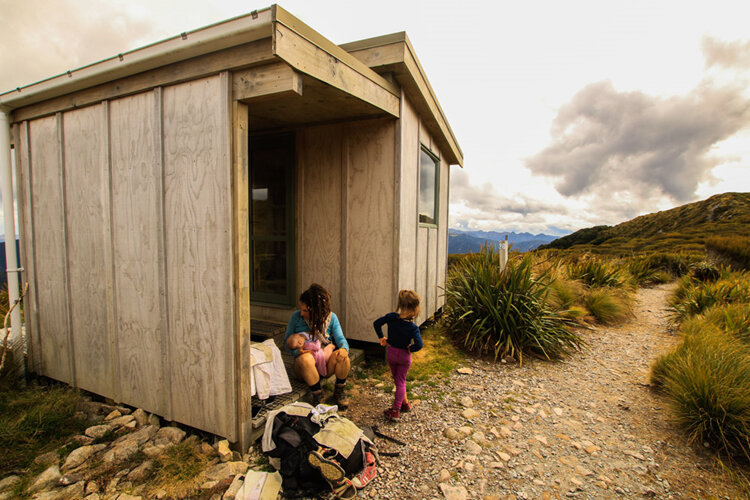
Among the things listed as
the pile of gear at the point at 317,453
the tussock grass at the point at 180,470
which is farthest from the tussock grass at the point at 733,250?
the tussock grass at the point at 180,470

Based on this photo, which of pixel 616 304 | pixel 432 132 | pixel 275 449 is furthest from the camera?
pixel 616 304

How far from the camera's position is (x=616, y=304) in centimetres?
692

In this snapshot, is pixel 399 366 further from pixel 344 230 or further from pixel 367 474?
pixel 344 230

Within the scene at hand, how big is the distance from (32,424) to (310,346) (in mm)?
2362

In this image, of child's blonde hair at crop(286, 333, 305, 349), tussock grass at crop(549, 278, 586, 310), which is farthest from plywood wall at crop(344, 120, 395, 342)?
tussock grass at crop(549, 278, 586, 310)

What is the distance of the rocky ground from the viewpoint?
7.49ft

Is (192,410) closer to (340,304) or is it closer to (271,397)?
(271,397)

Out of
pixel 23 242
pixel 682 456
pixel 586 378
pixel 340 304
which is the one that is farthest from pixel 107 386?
pixel 586 378

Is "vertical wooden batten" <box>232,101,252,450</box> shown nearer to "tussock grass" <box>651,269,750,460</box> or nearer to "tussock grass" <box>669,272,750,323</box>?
"tussock grass" <box>651,269,750,460</box>

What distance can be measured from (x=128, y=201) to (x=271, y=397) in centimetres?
218

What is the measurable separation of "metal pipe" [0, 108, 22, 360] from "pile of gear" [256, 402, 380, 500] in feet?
11.7

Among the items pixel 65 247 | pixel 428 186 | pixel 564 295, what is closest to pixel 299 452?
pixel 65 247

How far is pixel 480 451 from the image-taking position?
8.95 feet

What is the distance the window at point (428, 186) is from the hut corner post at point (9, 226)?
4936 mm
